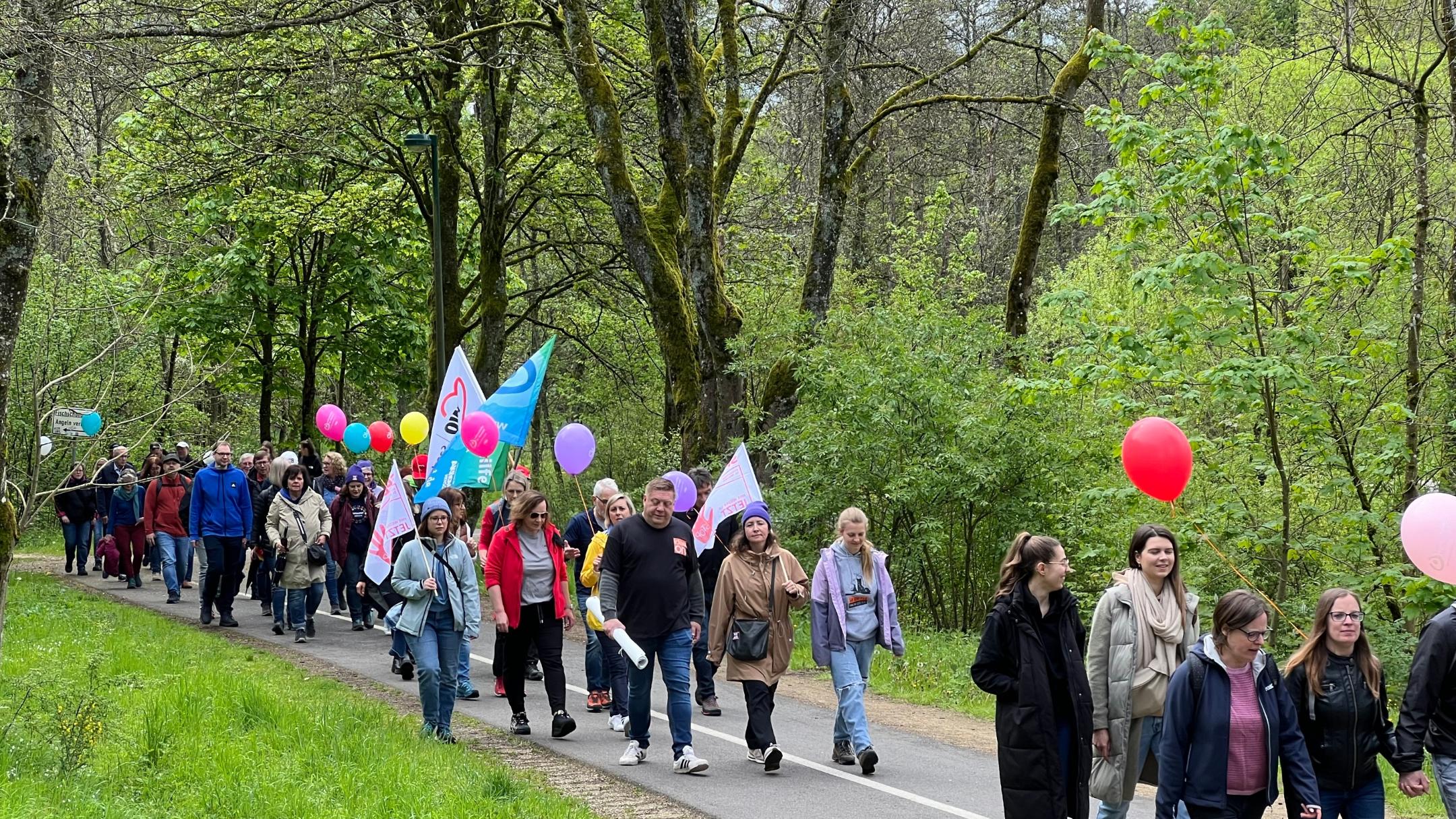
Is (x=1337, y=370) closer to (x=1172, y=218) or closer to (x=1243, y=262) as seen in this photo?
(x=1243, y=262)

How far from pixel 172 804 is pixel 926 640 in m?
9.37

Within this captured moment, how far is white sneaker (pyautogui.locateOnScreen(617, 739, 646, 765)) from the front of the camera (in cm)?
912

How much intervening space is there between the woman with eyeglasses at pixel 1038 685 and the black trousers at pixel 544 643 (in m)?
4.40

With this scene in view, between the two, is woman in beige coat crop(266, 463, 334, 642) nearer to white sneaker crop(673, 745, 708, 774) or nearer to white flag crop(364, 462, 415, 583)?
white flag crop(364, 462, 415, 583)

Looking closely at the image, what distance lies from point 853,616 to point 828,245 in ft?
34.9

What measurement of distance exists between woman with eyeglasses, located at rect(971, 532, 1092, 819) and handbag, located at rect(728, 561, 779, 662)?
2729mm

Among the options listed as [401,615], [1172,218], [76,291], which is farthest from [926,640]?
[76,291]

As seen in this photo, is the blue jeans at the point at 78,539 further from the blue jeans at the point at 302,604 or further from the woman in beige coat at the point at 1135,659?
the woman in beige coat at the point at 1135,659

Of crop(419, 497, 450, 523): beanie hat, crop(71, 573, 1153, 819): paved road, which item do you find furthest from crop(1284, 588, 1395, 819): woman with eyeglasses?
crop(419, 497, 450, 523): beanie hat

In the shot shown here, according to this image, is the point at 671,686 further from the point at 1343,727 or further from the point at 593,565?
the point at 1343,727

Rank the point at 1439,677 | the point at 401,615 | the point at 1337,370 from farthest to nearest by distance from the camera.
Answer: the point at 1337,370
the point at 401,615
the point at 1439,677

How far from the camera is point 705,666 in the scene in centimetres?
1149

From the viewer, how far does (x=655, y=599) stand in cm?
889

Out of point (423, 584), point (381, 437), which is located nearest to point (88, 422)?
point (423, 584)
